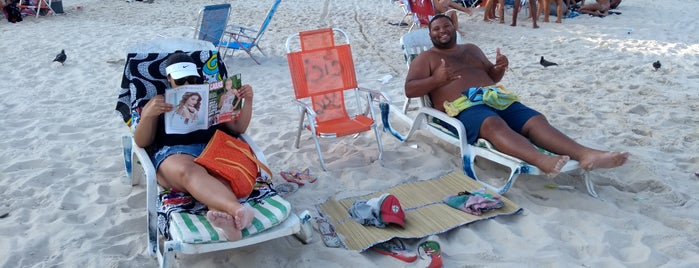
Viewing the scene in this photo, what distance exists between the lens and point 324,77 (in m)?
4.91

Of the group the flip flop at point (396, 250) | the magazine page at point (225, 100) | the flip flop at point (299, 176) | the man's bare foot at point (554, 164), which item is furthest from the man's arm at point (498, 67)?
the magazine page at point (225, 100)

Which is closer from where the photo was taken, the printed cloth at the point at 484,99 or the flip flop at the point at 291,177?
the flip flop at the point at 291,177

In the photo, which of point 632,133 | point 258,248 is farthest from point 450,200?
point 632,133

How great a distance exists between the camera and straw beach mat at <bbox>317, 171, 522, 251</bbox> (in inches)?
128

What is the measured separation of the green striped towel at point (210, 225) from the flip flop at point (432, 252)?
73cm

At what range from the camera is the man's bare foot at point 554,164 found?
11.5 feet

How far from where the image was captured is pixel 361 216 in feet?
11.1

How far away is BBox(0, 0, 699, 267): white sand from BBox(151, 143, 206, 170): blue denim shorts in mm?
384

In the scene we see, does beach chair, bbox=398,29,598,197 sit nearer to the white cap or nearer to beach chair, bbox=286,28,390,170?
beach chair, bbox=286,28,390,170

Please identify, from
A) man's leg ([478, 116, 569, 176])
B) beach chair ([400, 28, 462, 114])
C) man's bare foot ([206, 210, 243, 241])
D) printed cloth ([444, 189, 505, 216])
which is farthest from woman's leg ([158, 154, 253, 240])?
beach chair ([400, 28, 462, 114])

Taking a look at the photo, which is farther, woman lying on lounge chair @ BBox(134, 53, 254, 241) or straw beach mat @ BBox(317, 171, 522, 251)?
straw beach mat @ BBox(317, 171, 522, 251)

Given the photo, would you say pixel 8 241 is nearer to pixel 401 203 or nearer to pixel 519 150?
pixel 401 203

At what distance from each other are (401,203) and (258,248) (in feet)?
3.19

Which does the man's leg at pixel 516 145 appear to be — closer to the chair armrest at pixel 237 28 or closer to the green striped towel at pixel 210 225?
the green striped towel at pixel 210 225
